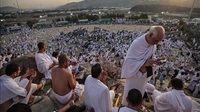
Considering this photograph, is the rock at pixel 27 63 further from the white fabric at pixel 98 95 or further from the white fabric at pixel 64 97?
the white fabric at pixel 98 95

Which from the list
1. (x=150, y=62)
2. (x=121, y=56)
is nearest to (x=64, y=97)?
(x=150, y=62)

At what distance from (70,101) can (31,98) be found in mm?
735

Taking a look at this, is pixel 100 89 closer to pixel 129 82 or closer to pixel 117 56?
pixel 129 82

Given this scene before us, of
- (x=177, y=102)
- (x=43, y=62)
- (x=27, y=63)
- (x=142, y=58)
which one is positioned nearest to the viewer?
(x=177, y=102)

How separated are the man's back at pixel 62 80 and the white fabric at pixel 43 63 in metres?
1.31

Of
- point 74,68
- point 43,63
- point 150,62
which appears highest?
point 150,62

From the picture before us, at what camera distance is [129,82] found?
2791 mm

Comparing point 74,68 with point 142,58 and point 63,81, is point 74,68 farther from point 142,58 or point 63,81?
point 142,58

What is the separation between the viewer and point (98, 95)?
2.24 meters

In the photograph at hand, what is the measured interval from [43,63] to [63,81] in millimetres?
1497

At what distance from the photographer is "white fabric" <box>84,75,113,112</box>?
2236 mm

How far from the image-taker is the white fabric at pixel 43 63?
154 inches

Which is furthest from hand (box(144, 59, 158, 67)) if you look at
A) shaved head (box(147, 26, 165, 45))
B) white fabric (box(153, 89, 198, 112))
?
white fabric (box(153, 89, 198, 112))

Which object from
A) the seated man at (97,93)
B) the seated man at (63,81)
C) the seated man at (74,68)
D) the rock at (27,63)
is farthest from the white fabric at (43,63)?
the seated man at (97,93)
